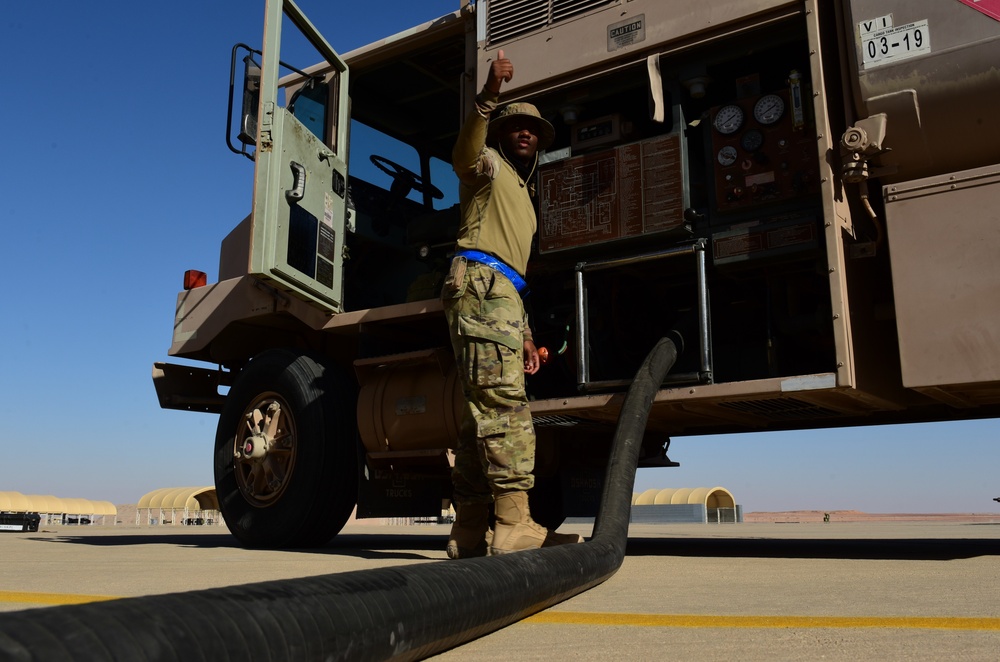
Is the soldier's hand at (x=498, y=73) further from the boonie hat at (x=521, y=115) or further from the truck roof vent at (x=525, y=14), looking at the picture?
the truck roof vent at (x=525, y=14)

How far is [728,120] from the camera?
429 cm

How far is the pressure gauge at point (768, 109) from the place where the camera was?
413cm

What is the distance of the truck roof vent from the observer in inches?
184

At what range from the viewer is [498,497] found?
3.29m

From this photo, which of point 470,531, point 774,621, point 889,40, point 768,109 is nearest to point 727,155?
point 768,109

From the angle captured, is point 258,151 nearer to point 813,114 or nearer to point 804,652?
point 813,114

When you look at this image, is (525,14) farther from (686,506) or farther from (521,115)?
(686,506)

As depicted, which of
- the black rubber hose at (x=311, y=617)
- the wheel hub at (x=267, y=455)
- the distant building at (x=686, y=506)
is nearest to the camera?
the black rubber hose at (x=311, y=617)

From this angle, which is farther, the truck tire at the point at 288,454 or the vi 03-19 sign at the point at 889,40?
the truck tire at the point at 288,454

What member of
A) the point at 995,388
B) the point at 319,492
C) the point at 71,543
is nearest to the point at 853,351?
the point at 995,388

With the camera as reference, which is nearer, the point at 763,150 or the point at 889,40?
the point at 889,40

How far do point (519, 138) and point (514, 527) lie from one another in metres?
1.69

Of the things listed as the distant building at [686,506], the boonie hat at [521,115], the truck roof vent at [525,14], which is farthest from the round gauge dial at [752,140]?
the distant building at [686,506]

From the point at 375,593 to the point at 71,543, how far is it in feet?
17.5
